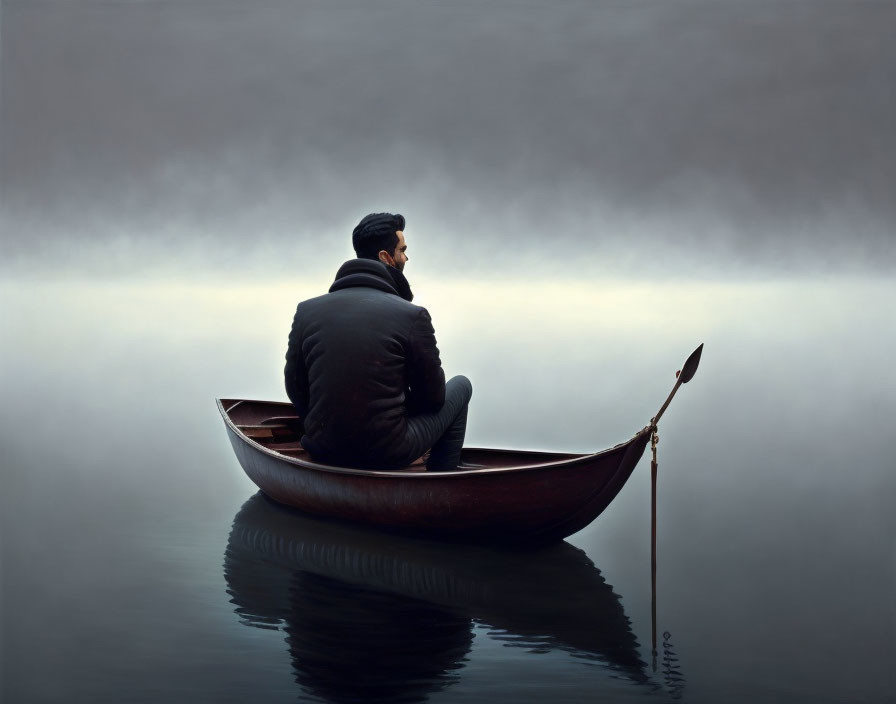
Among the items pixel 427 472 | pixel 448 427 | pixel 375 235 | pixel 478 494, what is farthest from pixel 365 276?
pixel 478 494

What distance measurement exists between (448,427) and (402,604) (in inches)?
40.5

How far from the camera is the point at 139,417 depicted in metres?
6.60

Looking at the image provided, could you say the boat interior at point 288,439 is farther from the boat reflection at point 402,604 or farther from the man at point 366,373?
the boat reflection at point 402,604

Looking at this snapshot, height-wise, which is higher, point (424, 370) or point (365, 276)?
point (365, 276)

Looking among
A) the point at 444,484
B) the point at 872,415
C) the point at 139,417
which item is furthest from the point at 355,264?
the point at 872,415

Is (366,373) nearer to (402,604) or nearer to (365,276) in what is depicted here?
(365,276)

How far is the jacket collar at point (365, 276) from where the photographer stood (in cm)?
370

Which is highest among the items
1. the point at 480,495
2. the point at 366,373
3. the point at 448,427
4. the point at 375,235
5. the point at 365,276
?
the point at 375,235

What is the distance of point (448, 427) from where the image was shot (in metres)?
3.89

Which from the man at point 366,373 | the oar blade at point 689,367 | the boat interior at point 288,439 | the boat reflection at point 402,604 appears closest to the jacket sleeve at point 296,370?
the man at point 366,373

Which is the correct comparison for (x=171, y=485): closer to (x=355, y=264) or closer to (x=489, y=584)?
(x=355, y=264)

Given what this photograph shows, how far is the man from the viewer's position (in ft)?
11.6

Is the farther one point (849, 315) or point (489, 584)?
point (849, 315)

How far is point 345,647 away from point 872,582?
1.85 m
